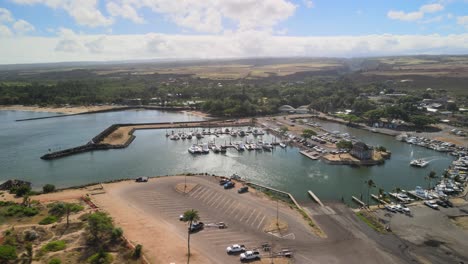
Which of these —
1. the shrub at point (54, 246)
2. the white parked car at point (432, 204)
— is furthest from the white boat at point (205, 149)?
the white parked car at point (432, 204)

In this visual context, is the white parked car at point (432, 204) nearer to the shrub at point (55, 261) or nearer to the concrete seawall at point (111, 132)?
the shrub at point (55, 261)

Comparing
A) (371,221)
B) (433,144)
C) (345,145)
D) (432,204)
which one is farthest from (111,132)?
(433,144)

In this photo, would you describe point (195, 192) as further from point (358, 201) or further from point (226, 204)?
point (358, 201)

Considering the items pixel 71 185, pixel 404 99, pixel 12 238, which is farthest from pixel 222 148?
pixel 404 99

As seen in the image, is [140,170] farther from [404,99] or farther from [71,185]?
[404,99]

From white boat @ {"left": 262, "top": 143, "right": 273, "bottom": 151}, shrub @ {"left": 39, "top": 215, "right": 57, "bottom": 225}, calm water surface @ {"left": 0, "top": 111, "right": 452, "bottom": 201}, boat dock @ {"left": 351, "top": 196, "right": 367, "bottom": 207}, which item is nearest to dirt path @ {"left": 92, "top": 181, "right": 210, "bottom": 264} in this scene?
shrub @ {"left": 39, "top": 215, "right": 57, "bottom": 225}

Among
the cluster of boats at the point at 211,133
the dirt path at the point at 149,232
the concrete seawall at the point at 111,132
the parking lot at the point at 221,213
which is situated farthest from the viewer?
the cluster of boats at the point at 211,133
